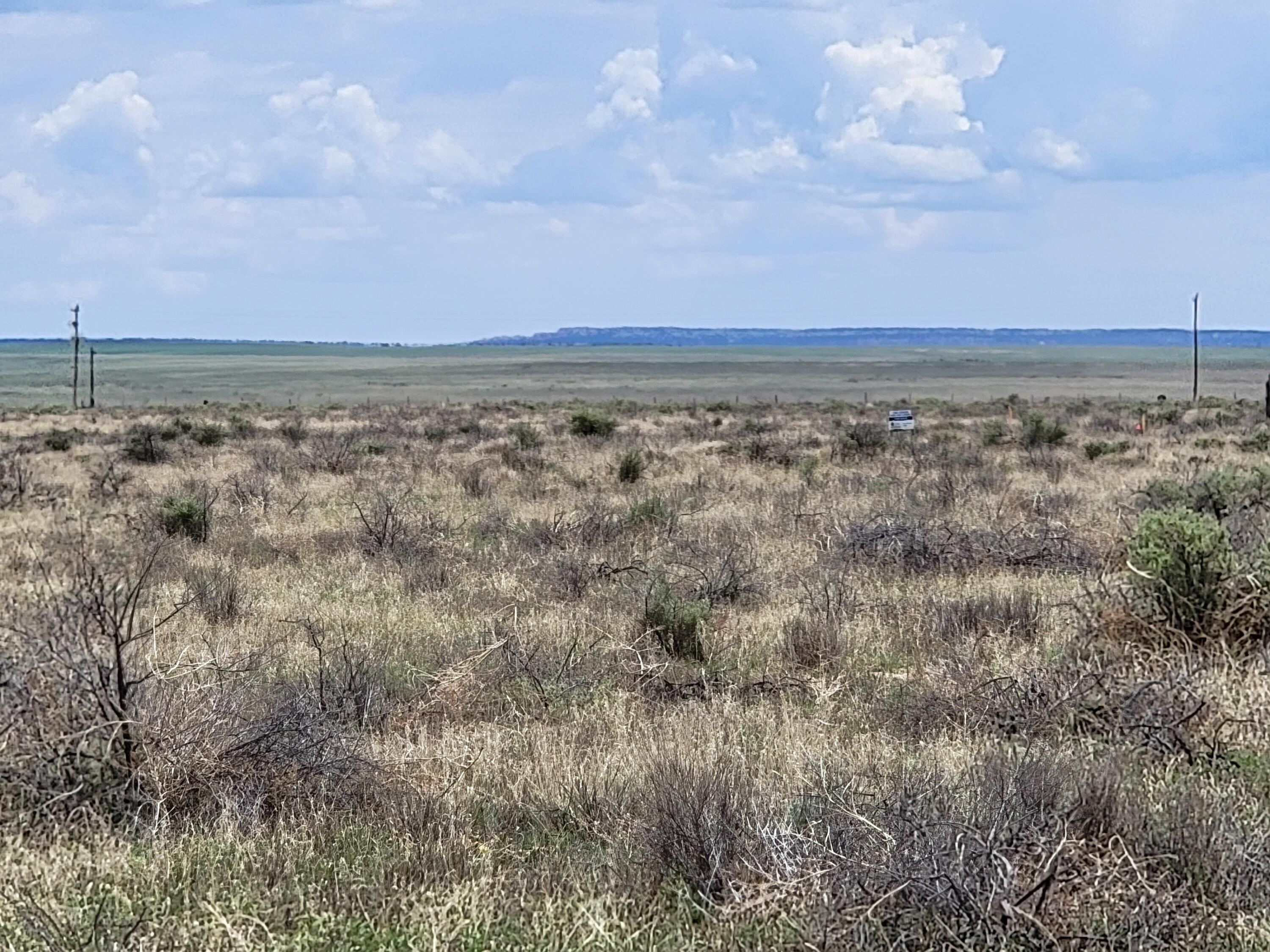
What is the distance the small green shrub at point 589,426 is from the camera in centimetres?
3216

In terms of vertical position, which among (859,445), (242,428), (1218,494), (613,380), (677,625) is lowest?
(677,625)

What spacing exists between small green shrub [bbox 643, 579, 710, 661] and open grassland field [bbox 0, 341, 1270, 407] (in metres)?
62.1

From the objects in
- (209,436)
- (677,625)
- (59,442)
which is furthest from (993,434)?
(677,625)

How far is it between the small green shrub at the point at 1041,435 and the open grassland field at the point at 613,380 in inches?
1603

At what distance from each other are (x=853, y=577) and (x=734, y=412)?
129 feet

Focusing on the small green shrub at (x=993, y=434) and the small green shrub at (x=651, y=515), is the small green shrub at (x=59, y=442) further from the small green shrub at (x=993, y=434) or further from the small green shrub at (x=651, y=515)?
the small green shrub at (x=993, y=434)

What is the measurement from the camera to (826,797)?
493 centimetres

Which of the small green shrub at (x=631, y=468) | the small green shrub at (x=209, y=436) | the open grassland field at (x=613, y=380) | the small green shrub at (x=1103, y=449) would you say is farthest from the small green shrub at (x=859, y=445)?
the open grassland field at (x=613, y=380)

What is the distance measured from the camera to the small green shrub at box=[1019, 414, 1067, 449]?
91.9 ft

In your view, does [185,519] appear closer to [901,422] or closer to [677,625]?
[677,625]

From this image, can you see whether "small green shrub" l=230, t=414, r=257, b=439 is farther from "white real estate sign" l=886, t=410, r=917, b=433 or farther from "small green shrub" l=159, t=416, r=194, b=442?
"white real estate sign" l=886, t=410, r=917, b=433

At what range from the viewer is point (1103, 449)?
2544cm

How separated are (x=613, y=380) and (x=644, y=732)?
382ft

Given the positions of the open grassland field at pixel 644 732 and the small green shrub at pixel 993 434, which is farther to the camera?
the small green shrub at pixel 993 434
